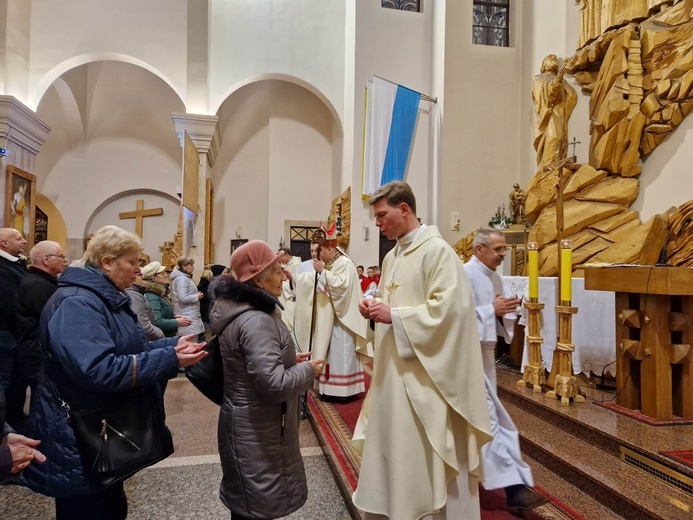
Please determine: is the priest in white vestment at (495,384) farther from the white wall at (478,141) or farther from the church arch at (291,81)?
A: the church arch at (291,81)

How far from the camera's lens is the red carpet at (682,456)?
98.6 inches

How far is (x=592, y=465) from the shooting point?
9.34ft

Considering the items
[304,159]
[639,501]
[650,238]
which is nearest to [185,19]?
[304,159]

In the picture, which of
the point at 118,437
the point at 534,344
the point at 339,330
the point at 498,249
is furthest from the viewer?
the point at 339,330

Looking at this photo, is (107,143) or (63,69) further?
(107,143)

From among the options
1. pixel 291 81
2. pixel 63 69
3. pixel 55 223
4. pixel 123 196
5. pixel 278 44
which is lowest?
pixel 55 223

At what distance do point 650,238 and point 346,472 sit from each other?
4447 mm

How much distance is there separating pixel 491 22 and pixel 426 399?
953 cm

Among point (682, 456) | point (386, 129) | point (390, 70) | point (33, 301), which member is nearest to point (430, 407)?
point (682, 456)

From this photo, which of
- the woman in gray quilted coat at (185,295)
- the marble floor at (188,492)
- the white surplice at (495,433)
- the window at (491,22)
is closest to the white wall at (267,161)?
the window at (491,22)

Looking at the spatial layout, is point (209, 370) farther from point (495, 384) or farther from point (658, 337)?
point (658, 337)

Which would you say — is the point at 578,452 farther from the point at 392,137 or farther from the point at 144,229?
the point at 144,229

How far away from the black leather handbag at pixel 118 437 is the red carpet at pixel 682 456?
8.65 ft

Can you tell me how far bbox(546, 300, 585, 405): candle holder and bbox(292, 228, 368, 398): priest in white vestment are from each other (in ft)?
5.93
